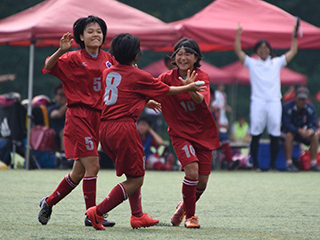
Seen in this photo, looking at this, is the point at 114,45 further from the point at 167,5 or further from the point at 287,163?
the point at 167,5

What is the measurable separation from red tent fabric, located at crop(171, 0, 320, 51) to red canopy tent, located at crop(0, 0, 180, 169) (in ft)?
1.50

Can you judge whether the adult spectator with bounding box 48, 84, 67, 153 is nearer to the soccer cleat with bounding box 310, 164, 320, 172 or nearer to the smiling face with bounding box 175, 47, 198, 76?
the soccer cleat with bounding box 310, 164, 320, 172

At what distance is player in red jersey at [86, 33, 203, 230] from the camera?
4.84m

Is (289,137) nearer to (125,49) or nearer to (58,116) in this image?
(58,116)

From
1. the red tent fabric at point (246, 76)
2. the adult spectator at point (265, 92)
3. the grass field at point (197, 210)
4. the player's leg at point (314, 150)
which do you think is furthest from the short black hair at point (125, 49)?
the red tent fabric at point (246, 76)

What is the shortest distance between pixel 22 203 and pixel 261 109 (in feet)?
18.1

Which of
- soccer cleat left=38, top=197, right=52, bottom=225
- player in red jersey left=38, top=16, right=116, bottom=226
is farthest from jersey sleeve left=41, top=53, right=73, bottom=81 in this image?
soccer cleat left=38, top=197, right=52, bottom=225

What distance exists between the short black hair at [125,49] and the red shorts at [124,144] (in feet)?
1.52

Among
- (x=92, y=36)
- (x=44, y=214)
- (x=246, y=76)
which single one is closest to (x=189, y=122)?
(x=92, y=36)

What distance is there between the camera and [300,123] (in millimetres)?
11562

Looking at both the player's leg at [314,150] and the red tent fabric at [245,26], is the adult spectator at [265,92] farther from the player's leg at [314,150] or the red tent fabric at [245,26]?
the player's leg at [314,150]

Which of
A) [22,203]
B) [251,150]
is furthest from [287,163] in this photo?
[22,203]

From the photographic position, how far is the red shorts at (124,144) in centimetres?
482

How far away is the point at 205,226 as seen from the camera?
5207mm
